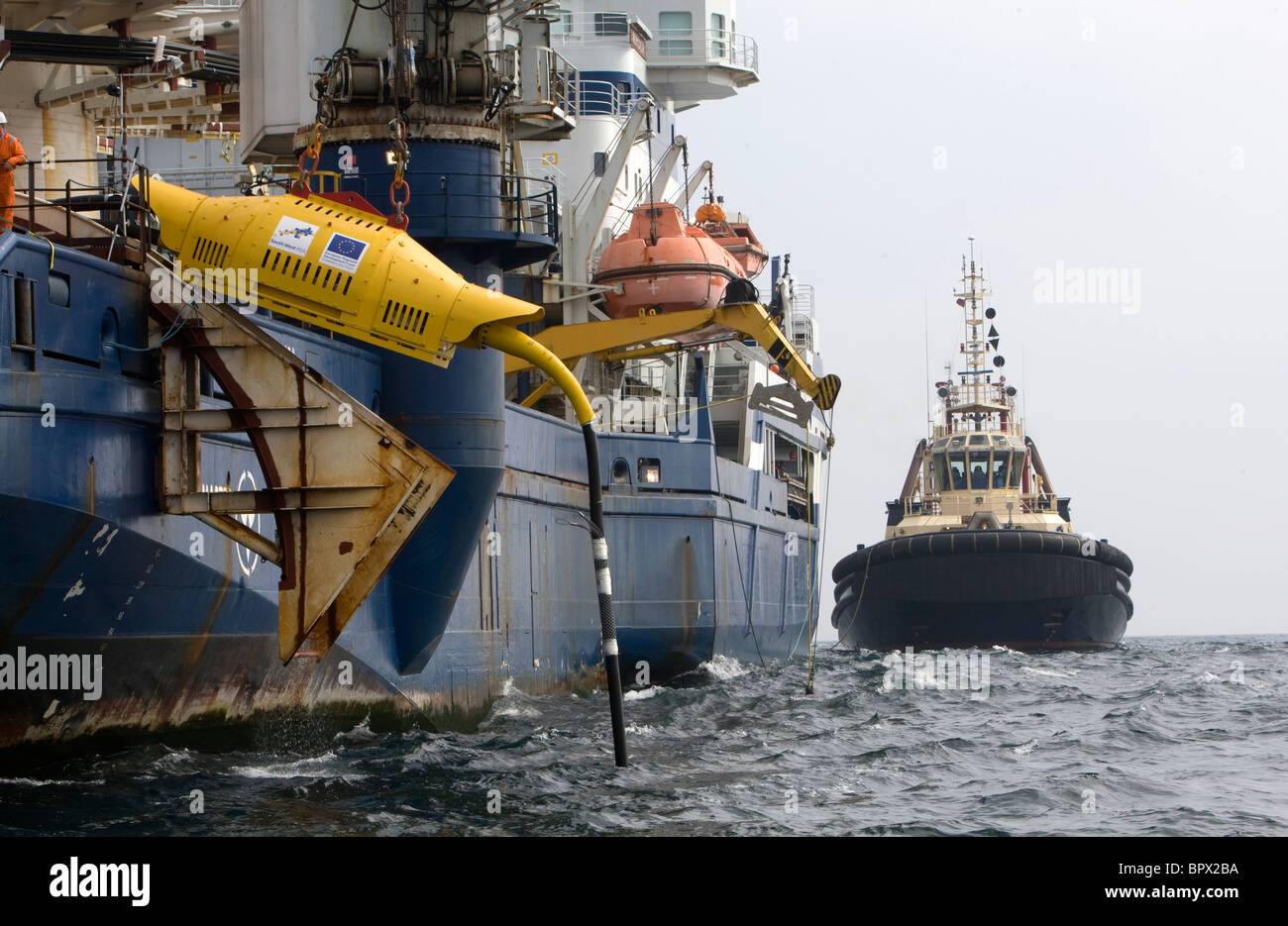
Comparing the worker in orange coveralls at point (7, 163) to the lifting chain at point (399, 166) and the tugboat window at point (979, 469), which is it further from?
the tugboat window at point (979, 469)

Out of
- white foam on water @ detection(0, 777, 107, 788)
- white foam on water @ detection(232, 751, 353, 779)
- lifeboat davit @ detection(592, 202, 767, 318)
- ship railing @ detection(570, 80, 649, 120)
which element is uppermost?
ship railing @ detection(570, 80, 649, 120)

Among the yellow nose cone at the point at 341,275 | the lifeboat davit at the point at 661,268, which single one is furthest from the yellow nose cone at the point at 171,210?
the lifeboat davit at the point at 661,268

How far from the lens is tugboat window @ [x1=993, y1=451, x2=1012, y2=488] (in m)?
54.8

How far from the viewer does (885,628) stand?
49.9m

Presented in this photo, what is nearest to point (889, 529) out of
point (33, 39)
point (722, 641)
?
point (722, 641)

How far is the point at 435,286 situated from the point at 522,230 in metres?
4.04

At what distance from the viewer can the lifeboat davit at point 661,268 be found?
27.4 m

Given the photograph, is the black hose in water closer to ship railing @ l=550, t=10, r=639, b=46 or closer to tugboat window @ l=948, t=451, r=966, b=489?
ship railing @ l=550, t=10, r=639, b=46

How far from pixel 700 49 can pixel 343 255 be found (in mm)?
25743

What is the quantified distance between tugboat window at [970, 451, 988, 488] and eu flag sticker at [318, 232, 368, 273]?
4267 centimetres

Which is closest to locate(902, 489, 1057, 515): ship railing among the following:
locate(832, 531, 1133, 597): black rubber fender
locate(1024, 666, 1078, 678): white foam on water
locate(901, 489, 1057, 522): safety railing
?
locate(901, 489, 1057, 522): safety railing

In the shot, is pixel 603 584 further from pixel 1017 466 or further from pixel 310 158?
pixel 1017 466

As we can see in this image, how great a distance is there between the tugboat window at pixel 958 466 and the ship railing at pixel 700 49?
64.4ft
